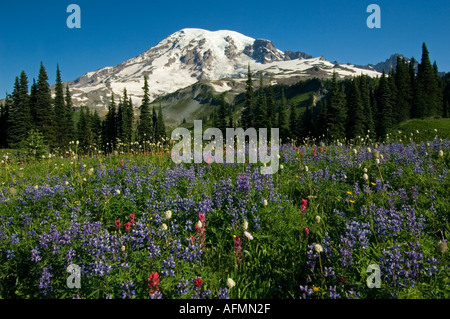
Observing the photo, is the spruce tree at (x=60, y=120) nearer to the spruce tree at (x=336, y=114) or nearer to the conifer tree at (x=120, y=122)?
the conifer tree at (x=120, y=122)

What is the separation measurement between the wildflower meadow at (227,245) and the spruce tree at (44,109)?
63.4m

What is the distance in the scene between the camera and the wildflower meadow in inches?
116

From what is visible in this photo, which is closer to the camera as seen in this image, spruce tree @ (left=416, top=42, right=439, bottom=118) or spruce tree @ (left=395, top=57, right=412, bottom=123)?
spruce tree @ (left=395, top=57, right=412, bottom=123)

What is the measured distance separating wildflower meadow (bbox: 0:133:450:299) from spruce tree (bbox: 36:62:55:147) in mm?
63399

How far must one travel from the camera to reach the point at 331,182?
21.4 feet

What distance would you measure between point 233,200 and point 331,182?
274cm

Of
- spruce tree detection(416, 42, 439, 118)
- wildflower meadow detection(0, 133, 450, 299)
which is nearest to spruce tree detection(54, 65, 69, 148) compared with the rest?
wildflower meadow detection(0, 133, 450, 299)

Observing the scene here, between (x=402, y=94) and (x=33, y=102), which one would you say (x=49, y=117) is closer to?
(x=33, y=102)

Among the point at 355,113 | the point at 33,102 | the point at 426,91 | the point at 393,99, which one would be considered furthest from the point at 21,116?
the point at 426,91

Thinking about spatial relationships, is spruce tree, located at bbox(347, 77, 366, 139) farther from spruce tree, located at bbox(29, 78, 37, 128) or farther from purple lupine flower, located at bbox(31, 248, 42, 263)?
spruce tree, located at bbox(29, 78, 37, 128)

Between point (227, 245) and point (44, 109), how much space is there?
228 ft

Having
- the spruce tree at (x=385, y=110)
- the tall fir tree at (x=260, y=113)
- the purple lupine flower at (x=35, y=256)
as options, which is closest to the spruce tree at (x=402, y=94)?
the spruce tree at (x=385, y=110)
